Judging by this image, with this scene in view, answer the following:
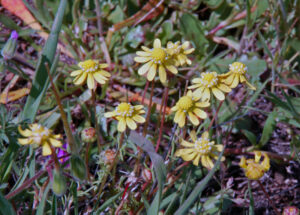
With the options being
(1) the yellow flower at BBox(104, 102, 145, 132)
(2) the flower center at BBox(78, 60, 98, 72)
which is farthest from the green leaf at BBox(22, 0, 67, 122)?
(1) the yellow flower at BBox(104, 102, 145, 132)

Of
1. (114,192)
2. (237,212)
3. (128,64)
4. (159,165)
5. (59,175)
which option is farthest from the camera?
(128,64)

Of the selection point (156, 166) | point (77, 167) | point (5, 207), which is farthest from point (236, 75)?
point (5, 207)

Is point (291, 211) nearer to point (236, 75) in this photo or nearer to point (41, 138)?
point (236, 75)

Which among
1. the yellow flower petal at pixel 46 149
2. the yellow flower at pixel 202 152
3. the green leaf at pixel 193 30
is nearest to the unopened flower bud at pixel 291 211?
the yellow flower at pixel 202 152

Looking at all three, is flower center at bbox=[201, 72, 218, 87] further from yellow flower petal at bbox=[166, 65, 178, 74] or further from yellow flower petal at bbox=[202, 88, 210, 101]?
yellow flower petal at bbox=[166, 65, 178, 74]

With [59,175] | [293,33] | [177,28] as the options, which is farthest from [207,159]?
[293,33]

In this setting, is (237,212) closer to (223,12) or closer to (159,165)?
(159,165)
